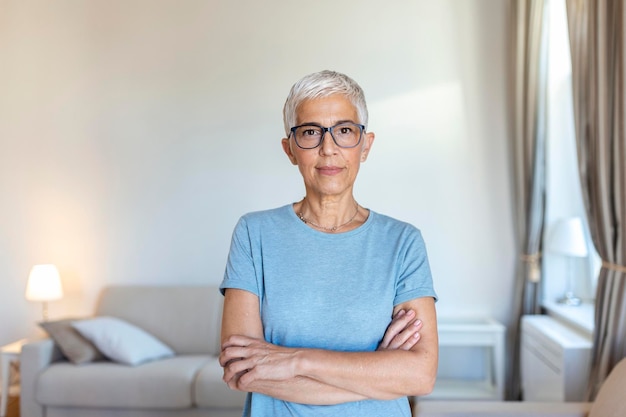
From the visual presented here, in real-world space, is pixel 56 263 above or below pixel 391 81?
below

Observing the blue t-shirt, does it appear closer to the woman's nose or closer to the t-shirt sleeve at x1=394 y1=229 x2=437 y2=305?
the t-shirt sleeve at x1=394 y1=229 x2=437 y2=305

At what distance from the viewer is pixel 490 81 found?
12.3ft

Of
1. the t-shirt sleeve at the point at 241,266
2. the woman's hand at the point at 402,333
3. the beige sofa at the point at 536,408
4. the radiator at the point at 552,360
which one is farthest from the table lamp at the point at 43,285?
the woman's hand at the point at 402,333

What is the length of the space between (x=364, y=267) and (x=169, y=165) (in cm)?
299

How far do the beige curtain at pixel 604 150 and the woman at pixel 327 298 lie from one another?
1.25 meters

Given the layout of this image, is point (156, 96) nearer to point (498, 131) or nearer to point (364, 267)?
point (498, 131)

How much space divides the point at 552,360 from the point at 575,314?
42 centimetres

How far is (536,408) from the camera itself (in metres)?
2.03

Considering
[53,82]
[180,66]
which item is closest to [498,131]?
[180,66]

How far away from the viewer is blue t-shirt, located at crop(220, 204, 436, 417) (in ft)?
4.06

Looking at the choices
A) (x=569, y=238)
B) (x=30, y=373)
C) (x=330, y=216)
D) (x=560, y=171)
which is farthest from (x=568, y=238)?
(x=30, y=373)

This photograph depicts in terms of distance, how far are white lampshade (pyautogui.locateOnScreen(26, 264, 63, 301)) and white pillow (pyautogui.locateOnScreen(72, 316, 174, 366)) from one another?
41cm

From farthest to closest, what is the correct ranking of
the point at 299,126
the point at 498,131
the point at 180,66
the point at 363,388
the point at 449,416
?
the point at 180,66, the point at 498,131, the point at 449,416, the point at 299,126, the point at 363,388

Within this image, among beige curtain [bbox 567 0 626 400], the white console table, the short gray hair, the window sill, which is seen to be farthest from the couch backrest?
the short gray hair
